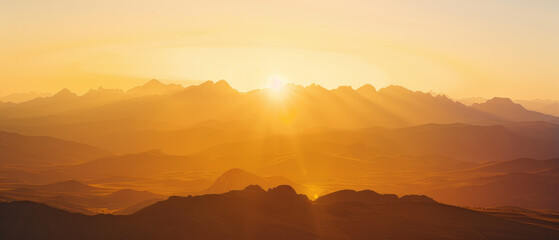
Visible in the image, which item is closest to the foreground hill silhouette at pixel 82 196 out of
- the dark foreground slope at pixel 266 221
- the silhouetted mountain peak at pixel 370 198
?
the silhouetted mountain peak at pixel 370 198

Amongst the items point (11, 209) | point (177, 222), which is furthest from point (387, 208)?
point (11, 209)

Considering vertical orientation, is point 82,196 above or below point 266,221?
above

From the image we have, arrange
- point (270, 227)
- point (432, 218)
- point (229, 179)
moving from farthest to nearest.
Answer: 1. point (229, 179)
2. point (432, 218)
3. point (270, 227)

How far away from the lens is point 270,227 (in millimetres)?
56625

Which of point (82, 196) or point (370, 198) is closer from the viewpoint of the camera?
point (370, 198)

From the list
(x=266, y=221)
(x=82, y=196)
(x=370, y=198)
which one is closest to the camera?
(x=266, y=221)

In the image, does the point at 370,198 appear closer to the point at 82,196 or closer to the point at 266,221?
the point at 266,221

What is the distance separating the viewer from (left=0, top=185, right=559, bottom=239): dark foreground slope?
5134 cm

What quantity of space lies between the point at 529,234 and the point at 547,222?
8968 mm

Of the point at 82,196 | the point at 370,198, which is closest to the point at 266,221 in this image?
the point at 370,198

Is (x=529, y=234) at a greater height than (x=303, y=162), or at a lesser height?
lesser

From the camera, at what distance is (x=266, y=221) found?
192 feet

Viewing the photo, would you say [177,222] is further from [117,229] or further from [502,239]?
[502,239]

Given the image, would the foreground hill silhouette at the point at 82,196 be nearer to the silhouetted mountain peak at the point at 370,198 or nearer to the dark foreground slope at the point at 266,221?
the silhouetted mountain peak at the point at 370,198
